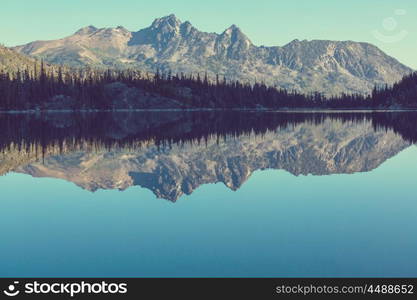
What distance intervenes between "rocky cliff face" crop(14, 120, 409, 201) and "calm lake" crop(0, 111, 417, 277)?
0.21m

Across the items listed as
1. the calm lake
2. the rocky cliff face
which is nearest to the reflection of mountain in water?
the rocky cliff face

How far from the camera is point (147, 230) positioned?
27.4m

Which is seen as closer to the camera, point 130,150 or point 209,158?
point 209,158

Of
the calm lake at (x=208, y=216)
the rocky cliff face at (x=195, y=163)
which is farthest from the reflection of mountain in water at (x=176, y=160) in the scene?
the calm lake at (x=208, y=216)

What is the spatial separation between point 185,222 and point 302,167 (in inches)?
1086

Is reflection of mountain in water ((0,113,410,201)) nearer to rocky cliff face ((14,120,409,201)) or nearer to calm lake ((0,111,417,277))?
rocky cliff face ((14,120,409,201))

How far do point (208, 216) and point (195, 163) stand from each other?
2662 cm

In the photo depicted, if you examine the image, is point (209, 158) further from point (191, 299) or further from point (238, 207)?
point (191, 299)

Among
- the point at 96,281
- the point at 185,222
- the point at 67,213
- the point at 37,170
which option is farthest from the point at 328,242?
the point at 37,170

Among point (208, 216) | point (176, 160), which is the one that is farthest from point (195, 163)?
point (208, 216)

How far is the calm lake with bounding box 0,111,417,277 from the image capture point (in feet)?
70.9

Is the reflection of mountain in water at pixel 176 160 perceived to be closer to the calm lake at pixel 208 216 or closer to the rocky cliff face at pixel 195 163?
the rocky cliff face at pixel 195 163

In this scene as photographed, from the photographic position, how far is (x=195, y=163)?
5741 centimetres

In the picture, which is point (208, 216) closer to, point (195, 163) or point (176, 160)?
point (195, 163)
